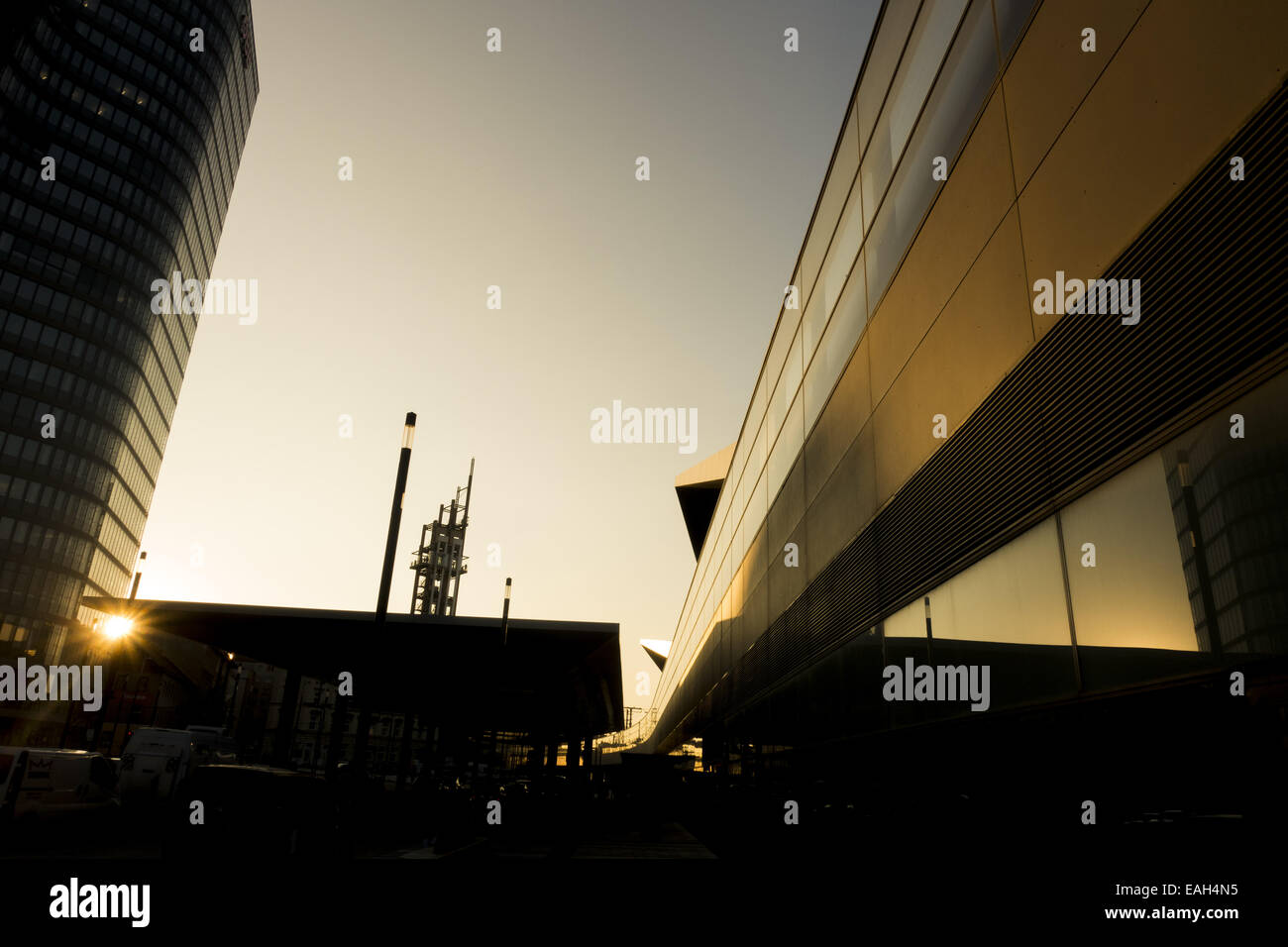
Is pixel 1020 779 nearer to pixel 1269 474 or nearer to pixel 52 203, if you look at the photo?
pixel 1269 474

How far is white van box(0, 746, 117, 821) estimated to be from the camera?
51.1 feet

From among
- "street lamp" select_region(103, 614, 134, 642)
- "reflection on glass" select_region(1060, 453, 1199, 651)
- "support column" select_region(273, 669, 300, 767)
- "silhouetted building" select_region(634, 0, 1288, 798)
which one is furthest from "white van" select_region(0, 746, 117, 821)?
"reflection on glass" select_region(1060, 453, 1199, 651)

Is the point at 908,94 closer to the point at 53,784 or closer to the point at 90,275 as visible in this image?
the point at 53,784

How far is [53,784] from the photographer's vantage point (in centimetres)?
1644

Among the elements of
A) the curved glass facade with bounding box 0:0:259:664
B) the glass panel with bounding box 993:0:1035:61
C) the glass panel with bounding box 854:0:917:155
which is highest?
the curved glass facade with bounding box 0:0:259:664

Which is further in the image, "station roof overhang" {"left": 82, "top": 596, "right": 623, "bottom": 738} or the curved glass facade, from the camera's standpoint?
the curved glass facade

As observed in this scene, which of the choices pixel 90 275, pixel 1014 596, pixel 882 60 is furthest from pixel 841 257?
pixel 90 275

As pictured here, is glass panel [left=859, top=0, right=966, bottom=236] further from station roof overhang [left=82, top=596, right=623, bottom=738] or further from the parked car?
the parked car

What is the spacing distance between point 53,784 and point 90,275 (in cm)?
8217

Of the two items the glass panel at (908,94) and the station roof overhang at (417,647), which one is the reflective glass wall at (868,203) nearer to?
the glass panel at (908,94)

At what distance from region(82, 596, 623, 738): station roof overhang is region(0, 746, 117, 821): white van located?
188 inches
